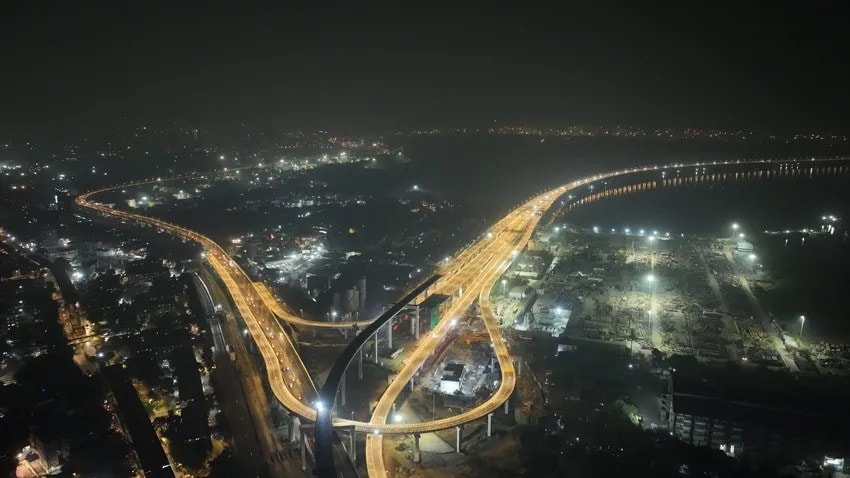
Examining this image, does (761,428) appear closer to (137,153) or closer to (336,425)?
(336,425)

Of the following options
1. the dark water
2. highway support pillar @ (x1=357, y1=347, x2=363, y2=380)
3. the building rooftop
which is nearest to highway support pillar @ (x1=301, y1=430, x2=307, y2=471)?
highway support pillar @ (x1=357, y1=347, x2=363, y2=380)

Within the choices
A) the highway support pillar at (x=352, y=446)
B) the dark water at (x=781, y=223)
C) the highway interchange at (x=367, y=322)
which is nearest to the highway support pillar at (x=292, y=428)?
the highway interchange at (x=367, y=322)

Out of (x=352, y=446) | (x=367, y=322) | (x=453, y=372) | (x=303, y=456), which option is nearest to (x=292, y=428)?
(x=303, y=456)

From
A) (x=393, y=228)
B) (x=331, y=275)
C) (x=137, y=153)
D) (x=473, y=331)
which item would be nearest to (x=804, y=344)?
(x=473, y=331)

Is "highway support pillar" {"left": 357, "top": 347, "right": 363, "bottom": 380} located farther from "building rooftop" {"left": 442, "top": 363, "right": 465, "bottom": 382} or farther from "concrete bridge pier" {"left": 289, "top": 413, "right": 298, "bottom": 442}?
Answer: "concrete bridge pier" {"left": 289, "top": 413, "right": 298, "bottom": 442}

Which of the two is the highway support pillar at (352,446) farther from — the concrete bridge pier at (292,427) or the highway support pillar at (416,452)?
the concrete bridge pier at (292,427)
